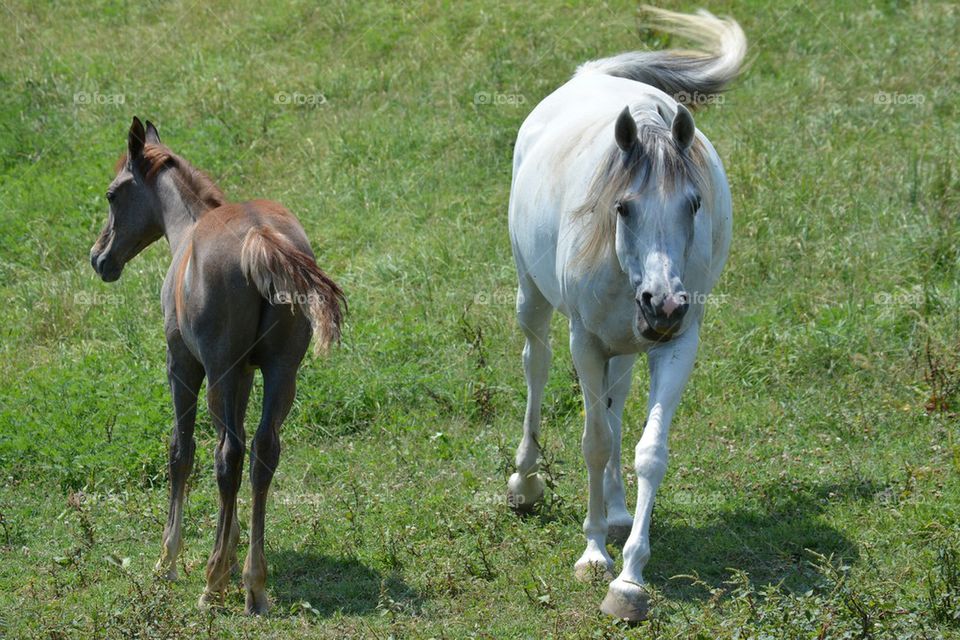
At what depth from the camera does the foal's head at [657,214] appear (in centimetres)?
458

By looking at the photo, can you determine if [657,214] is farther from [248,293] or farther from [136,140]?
[136,140]

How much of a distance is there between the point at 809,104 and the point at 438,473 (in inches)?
251

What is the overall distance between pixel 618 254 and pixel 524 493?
1.99 meters

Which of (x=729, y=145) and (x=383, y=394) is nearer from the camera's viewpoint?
(x=383, y=394)

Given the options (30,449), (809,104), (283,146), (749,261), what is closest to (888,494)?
(749,261)

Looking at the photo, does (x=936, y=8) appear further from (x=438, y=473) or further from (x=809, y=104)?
(x=438, y=473)

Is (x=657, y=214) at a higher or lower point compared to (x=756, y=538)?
higher

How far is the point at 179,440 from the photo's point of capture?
236 inches

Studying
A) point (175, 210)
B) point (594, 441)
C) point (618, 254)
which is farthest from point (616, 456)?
point (175, 210)

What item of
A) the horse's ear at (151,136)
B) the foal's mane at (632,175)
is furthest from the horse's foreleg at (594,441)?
the horse's ear at (151,136)

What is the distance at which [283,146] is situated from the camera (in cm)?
Result: 1202

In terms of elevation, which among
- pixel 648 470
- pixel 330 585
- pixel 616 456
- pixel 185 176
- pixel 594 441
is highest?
pixel 185 176

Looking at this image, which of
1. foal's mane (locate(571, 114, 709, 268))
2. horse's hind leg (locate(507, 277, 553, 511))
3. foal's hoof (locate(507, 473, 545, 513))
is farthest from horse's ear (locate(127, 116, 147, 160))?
foal's hoof (locate(507, 473, 545, 513))

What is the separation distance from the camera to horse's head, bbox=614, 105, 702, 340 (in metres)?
4.58
